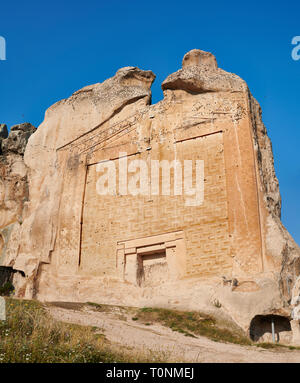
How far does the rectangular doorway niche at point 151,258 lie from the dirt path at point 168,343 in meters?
2.41

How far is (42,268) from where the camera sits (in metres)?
17.3

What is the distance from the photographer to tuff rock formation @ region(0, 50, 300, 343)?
46.7 feet

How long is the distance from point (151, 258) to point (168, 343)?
5759 millimetres

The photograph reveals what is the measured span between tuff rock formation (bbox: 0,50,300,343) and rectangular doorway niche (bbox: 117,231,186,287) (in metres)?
0.03

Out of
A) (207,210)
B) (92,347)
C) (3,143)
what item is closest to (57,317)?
(92,347)

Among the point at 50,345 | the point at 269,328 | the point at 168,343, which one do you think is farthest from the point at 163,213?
the point at 50,345

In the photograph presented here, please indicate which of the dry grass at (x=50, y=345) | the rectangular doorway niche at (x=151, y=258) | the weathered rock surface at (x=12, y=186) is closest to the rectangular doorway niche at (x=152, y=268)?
the rectangular doorway niche at (x=151, y=258)

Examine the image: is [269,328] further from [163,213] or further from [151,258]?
[163,213]

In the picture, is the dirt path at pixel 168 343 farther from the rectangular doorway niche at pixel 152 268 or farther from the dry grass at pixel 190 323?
the rectangular doorway niche at pixel 152 268

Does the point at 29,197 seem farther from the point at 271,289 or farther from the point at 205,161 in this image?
the point at 271,289

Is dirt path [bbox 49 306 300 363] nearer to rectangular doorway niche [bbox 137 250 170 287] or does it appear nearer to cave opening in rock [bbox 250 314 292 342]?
cave opening in rock [bbox 250 314 292 342]

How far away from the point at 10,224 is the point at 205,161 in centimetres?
869

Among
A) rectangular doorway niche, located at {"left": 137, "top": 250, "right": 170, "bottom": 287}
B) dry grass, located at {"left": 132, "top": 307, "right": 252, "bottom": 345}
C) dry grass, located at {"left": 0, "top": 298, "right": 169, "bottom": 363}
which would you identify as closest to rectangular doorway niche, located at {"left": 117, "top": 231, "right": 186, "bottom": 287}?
rectangular doorway niche, located at {"left": 137, "top": 250, "right": 170, "bottom": 287}

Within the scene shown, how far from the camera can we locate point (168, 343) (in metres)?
10.7
